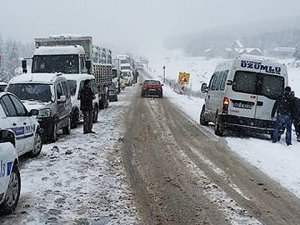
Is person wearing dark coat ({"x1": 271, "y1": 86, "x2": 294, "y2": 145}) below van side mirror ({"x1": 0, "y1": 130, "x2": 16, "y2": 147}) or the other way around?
below

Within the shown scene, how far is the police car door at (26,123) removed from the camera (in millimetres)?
10438

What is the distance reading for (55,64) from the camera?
70.7 feet

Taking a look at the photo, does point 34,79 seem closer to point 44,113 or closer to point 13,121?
point 44,113

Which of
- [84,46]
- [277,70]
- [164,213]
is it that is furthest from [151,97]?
[164,213]

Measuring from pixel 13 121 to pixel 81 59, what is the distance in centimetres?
1233

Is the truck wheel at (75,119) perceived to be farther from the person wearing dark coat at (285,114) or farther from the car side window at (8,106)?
the car side window at (8,106)

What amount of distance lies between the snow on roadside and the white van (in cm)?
431

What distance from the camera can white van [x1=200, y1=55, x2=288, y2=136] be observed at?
51.4 feet

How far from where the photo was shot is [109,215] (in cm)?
682

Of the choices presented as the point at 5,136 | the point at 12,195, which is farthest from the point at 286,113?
the point at 5,136

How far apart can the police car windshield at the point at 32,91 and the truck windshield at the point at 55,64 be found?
6915 millimetres

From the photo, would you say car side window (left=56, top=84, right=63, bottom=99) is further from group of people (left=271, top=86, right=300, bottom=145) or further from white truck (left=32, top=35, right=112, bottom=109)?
group of people (left=271, top=86, right=300, bottom=145)

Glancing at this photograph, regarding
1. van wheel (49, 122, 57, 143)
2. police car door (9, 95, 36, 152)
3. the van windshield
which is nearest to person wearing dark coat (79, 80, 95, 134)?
van wheel (49, 122, 57, 143)

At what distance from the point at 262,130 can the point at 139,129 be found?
433 centimetres
